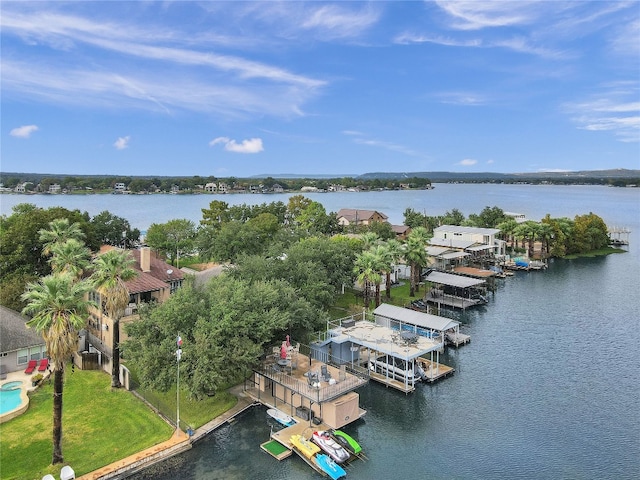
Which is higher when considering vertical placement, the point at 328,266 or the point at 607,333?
the point at 328,266

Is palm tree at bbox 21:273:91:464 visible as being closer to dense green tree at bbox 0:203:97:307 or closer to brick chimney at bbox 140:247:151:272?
brick chimney at bbox 140:247:151:272

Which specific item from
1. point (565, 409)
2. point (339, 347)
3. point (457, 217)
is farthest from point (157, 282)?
point (457, 217)

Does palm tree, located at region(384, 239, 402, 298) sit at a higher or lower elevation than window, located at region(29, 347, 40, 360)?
higher

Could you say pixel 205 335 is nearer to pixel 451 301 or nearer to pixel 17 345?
pixel 17 345

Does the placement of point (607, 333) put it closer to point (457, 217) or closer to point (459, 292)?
point (459, 292)

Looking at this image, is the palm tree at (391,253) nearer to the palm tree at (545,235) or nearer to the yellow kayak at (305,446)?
the yellow kayak at (305,446)

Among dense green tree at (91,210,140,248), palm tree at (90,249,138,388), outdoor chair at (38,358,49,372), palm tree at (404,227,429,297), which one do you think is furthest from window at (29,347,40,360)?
dense green tree at (91,210,140,248)
